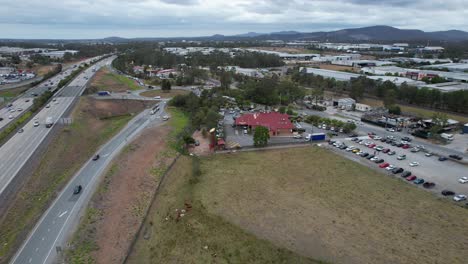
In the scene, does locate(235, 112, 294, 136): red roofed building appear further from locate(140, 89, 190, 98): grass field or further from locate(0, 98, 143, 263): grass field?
locate(140, 89, 190, 98): grass field

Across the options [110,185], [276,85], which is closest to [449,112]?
[276,85]

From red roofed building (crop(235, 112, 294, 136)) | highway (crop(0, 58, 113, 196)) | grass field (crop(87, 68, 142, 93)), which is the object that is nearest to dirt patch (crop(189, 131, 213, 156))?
red roofed building (crop(235, 112, 294, 136))

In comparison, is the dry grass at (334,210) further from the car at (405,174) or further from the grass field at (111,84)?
the grass field at (111,84)

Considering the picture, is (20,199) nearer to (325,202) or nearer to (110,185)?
(110,185)

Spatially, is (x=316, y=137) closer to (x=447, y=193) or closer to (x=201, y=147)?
(x=201, y=147)

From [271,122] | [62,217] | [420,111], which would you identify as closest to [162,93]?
[271,122]

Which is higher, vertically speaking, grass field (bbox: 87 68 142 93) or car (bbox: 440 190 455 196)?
grass field (bbox: 87 68 142 93)
